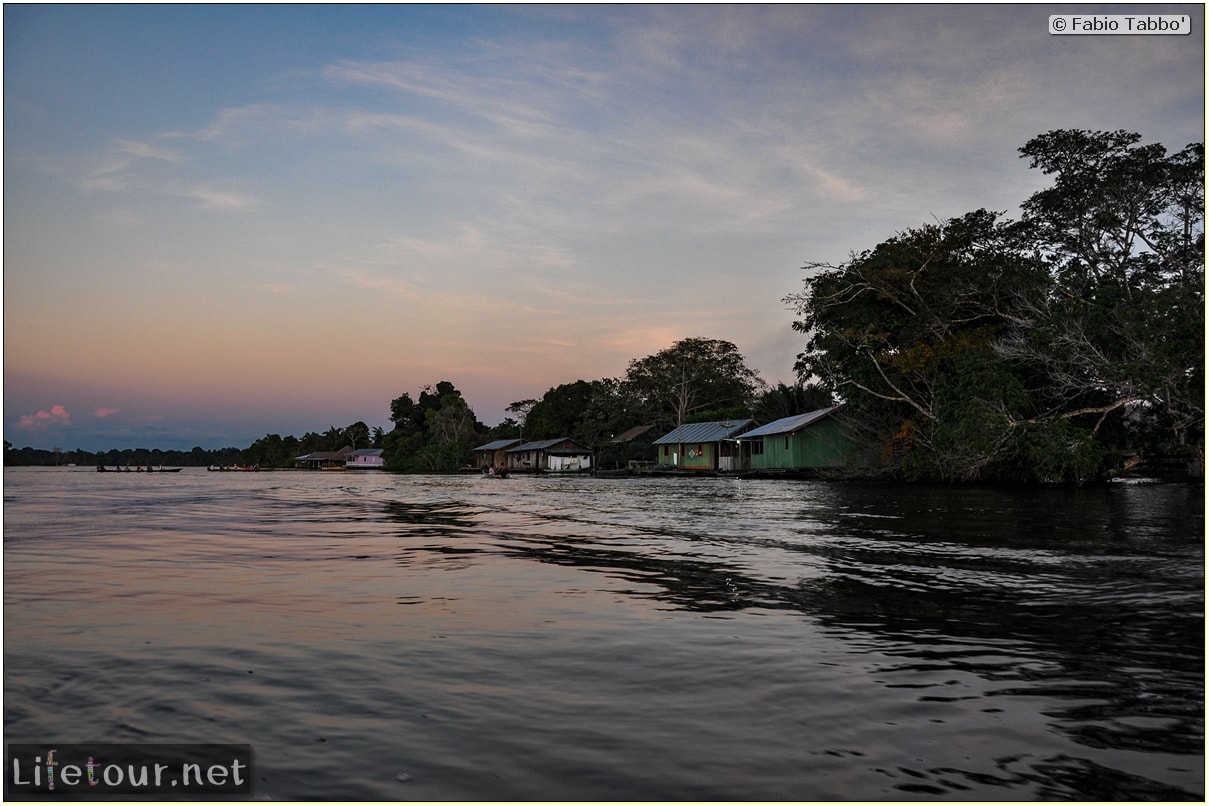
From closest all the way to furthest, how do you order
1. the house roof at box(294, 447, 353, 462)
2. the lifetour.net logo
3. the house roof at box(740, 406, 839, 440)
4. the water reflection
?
1. the lifetour.net logo
2. the water reflection
3. the house roof at box(740, 406, 839, 440)
4. the house roof at box(294, 447, 353, 462)

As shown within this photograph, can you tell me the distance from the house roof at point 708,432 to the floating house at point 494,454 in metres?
26.8

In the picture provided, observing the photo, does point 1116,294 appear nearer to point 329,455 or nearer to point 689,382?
point 689,382

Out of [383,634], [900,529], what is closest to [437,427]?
[900,529]

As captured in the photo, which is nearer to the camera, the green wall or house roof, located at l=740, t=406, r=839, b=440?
house roof, located at l=740, t=406, r=839, b=440

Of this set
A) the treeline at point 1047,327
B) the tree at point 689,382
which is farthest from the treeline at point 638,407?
the treeline at point 1047,327

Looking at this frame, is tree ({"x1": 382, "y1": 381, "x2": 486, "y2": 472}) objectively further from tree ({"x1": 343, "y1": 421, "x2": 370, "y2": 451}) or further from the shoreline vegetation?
the shoreline vegetation

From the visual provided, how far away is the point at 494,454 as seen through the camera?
100m

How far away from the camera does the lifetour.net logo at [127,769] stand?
3.71m

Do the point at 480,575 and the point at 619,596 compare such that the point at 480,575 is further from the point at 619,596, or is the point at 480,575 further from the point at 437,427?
the point at 437,427

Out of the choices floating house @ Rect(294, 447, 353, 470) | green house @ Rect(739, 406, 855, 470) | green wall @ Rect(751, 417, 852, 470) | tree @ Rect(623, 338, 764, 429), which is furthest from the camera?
floating house @ Rect(294, 447, 353, 470)

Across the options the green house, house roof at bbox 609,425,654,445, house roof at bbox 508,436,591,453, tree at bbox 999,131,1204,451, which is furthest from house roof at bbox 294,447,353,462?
tree at bbox 999,131,1204,451

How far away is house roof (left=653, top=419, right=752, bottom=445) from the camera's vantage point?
64.2 meters

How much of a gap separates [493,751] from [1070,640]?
187 inches

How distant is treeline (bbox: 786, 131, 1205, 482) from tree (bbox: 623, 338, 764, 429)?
47.7m
